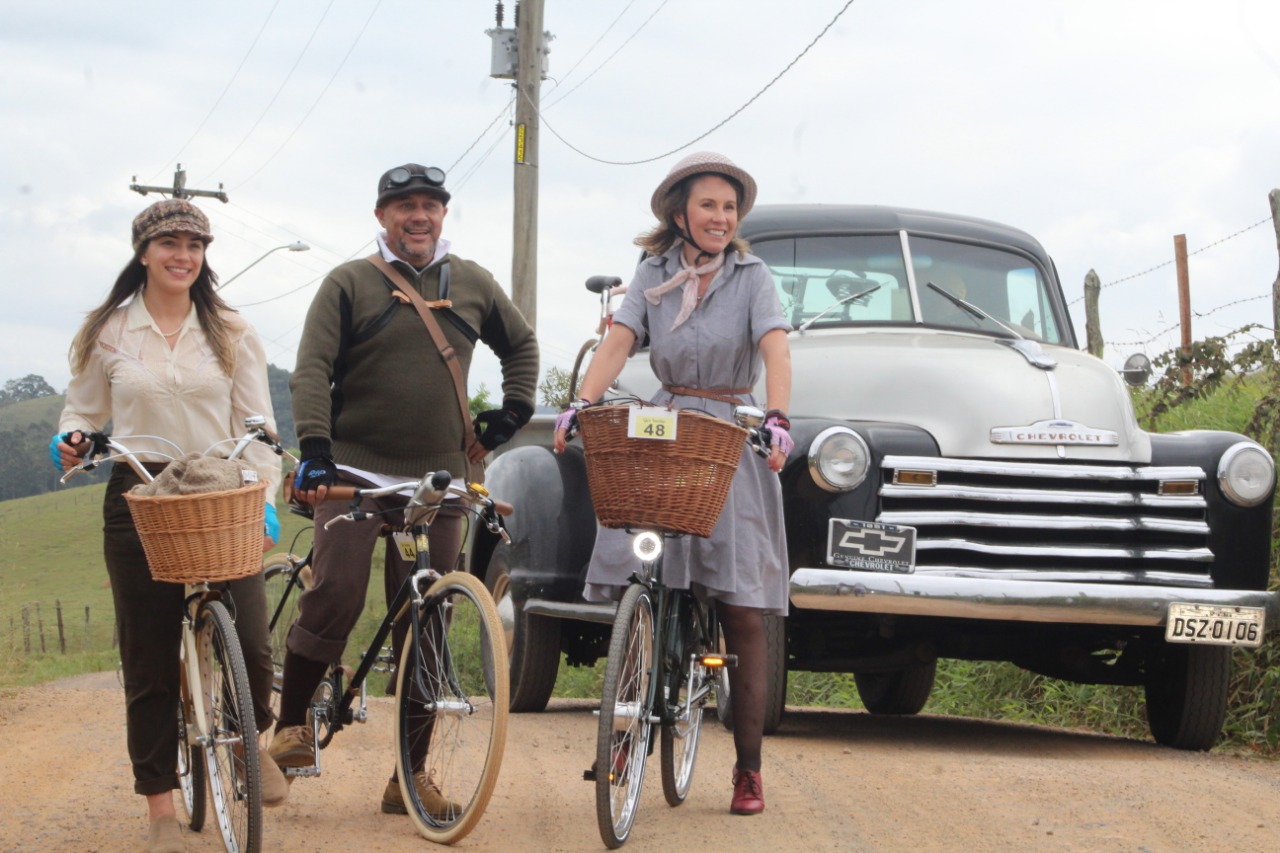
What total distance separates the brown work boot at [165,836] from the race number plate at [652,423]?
5.48 feet

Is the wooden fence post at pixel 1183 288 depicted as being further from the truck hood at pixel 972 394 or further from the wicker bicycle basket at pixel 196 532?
the wicker bicycle basket at pixel 196 532

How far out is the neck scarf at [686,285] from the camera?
5434mm

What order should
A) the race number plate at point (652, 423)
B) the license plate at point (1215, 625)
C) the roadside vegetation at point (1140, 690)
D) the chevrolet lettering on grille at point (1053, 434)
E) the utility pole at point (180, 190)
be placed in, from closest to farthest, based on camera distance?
the race number plate at point (652, 423), the license plate at point (1215, 625), the chevrolet lettering on grille at point (1053, 434), the roadside vegetation at point (1140, 690), the utility pole at point (180, 190)

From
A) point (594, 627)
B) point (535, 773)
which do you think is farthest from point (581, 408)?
point (594, 627)

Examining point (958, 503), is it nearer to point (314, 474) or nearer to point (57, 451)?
point (314, 474)

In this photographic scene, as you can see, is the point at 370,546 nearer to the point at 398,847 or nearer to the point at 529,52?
the point at 398,847

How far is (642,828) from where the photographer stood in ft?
17.3

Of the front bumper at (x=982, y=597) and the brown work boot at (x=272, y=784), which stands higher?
the front bumper at (x=982, y=597)

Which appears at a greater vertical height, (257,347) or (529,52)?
(529,52)

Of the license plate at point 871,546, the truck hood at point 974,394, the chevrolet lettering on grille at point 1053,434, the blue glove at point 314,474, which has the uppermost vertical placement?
the truck hood at point 974,394

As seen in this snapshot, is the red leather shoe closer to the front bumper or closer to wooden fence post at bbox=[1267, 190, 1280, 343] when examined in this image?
the front bumper

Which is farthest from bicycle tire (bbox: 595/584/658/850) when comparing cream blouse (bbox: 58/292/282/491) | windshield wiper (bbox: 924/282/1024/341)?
windshield wiper (bbox: 924/282/1024/341)

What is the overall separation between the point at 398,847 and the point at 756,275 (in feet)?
6.60

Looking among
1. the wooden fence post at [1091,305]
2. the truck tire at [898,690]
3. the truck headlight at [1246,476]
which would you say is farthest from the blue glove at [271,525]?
the wooden fence post at [1091,305]
